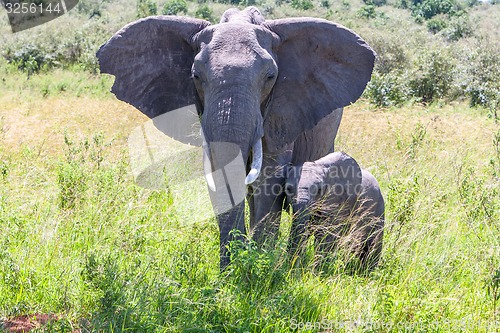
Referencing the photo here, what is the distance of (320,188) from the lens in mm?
4586

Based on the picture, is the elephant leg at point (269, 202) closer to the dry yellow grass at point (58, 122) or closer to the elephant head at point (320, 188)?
the elephant head at point (320, 188)

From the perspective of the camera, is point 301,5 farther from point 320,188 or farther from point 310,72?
point 320,188

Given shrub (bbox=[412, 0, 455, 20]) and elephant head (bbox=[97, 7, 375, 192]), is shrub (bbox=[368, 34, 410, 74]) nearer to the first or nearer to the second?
elephant head (bbox=[97, 7, 375, 192])

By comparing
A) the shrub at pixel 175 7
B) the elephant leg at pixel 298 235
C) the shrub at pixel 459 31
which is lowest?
the shrub at pixel 459 31

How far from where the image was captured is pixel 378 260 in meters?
4.83

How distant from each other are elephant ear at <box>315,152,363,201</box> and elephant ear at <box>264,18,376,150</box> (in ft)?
1.12

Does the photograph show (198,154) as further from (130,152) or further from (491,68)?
(491,68)

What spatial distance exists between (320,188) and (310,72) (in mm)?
855

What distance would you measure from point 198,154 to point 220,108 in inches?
163

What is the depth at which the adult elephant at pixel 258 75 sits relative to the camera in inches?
167

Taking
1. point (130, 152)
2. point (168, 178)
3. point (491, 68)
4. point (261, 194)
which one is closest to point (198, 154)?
point (130, 152)

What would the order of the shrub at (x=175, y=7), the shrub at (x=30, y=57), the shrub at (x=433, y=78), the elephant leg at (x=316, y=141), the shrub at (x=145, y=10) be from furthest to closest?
the shrub at (x=175, y=7)
the shrub at (x=145, y=10)
the shrub at (x=30, y=57)
the shrub at (x=433, y=78)
the elephant leg at (x=316, y=141)

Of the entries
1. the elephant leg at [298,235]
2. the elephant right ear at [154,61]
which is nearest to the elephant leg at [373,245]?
the elephant leg at [298,235]

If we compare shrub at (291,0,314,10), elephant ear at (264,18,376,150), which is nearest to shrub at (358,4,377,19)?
shrub at (291,0,314,10)
